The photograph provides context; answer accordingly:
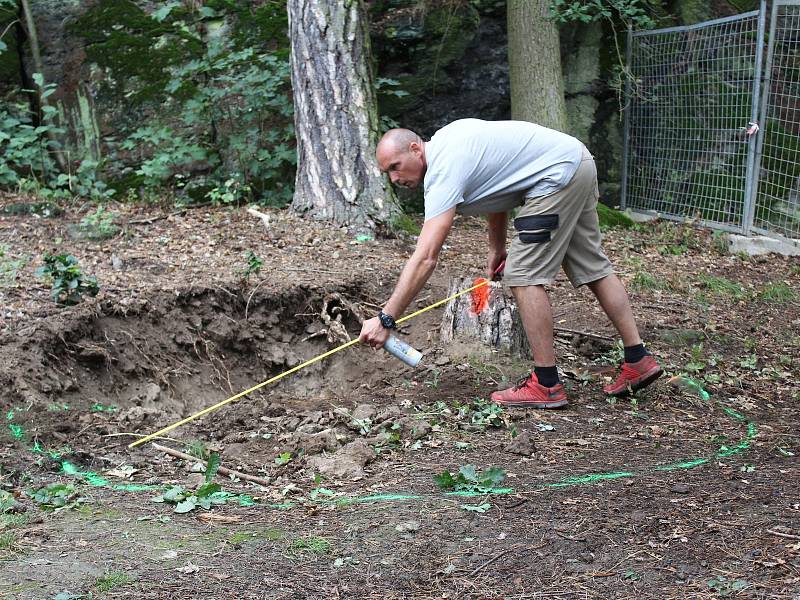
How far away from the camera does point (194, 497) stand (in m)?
3.42

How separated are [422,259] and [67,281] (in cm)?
242

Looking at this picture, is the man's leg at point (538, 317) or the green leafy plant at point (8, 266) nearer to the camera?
the man's leg at point (538, 317)

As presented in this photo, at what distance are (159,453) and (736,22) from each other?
7.18 metres

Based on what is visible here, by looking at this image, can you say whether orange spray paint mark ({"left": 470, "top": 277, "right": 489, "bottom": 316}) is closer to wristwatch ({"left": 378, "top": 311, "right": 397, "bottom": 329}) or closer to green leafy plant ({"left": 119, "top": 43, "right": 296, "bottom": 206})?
wristwatch ({"left": 378, "top": 311, "right": 397, "bottom": 329})

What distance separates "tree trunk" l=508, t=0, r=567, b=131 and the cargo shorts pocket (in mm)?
4309

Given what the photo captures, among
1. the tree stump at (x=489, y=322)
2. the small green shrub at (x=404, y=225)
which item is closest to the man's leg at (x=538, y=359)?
the tree stump at (x=489, y=322)

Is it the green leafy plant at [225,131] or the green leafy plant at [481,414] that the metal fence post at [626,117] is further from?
the green leafy plant at [481,414]

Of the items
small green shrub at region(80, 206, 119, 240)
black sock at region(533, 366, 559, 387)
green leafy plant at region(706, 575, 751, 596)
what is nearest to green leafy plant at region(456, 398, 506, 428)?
black sock at region(533, 366, 559, 387)

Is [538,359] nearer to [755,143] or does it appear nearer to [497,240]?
[497,240]

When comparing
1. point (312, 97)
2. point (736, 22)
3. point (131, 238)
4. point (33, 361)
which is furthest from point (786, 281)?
point (33, 361)

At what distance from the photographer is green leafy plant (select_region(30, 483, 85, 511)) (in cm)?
334

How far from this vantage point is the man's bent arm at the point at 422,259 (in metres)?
3.94

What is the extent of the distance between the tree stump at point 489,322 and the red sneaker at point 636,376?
29.2 inches

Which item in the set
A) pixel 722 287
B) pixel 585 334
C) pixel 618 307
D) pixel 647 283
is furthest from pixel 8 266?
pixel 722 287
